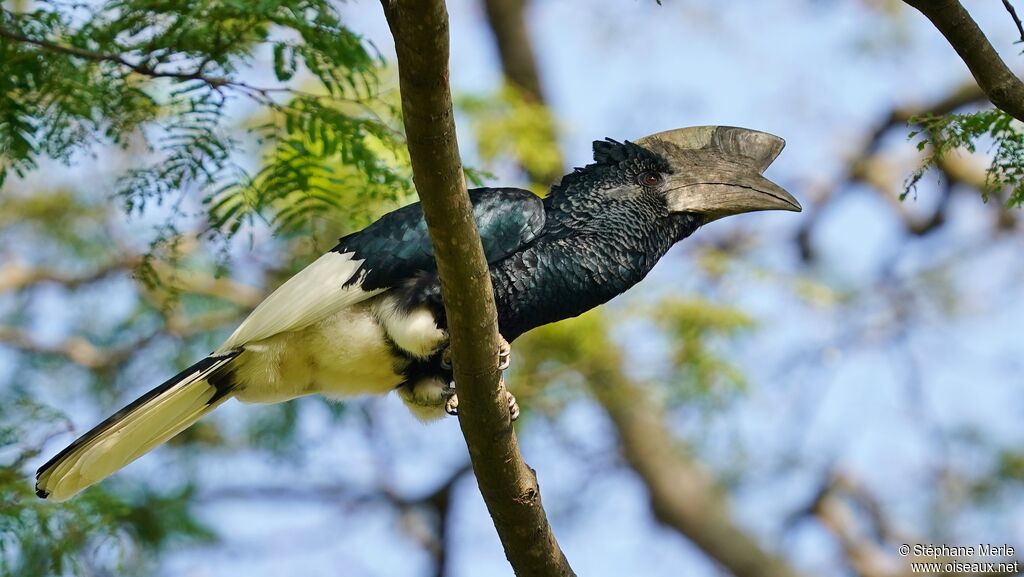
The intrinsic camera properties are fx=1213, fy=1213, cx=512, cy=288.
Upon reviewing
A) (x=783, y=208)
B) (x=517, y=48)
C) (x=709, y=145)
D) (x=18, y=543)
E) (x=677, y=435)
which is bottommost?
(x=18, y=543)

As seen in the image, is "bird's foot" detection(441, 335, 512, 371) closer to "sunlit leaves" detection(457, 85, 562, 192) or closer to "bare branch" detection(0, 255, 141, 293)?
"sunlit leaves" detection(457, 85, 562, 192)

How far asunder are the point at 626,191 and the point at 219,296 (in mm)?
3659

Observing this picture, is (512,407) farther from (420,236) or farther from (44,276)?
(44,276)

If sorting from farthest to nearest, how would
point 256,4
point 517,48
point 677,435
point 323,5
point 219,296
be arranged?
point 517,48
point 677,435
point 219,296
point 323,5
point 256,4

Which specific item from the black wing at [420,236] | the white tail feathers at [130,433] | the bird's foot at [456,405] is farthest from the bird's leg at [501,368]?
the white tail feathers at [130,433]

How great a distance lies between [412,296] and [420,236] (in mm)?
181

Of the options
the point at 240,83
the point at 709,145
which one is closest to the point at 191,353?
the point at 240,83

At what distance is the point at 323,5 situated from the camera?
3.75m

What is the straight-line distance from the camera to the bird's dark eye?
3775 mm

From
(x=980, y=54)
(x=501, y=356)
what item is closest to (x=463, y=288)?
(x=501, y=356)

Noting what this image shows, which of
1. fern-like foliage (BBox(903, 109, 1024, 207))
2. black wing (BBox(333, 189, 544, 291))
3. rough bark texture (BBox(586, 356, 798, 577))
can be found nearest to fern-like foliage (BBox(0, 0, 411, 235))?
black wing (BBox(333, 189, 544, 291))

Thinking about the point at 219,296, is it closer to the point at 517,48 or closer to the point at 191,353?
the point at 191,353

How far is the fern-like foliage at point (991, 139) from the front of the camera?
2.71m

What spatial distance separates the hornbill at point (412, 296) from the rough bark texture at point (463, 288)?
0.41m
